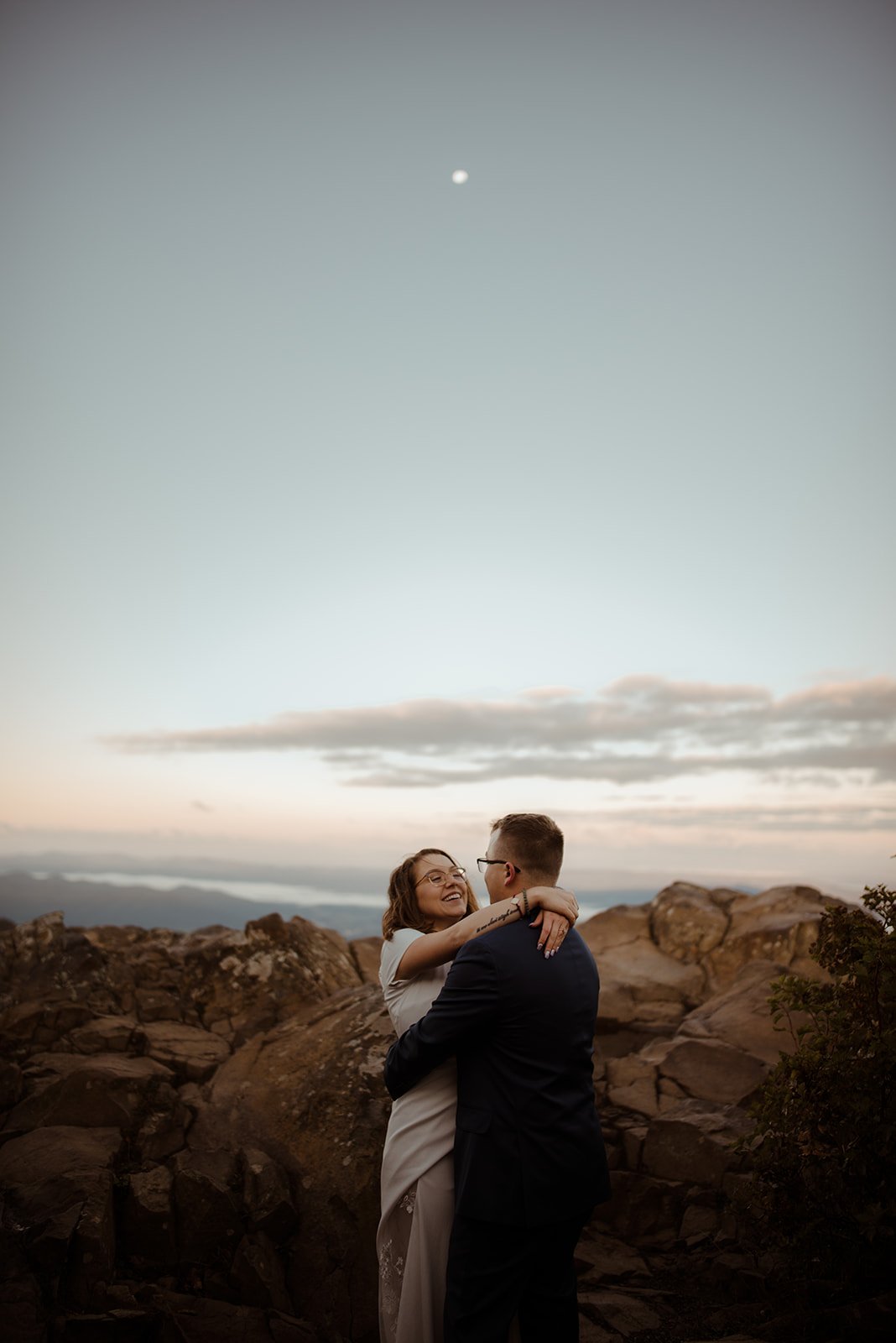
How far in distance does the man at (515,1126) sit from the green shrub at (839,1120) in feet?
4.54

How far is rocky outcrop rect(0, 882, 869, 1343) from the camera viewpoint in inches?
184

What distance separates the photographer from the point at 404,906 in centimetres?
439

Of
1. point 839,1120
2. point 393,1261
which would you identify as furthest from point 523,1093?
point 839,1120

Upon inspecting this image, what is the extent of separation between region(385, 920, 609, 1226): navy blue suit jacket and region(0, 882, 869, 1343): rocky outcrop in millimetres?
2203

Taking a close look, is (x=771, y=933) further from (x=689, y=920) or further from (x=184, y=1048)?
(x=184, y=1048)

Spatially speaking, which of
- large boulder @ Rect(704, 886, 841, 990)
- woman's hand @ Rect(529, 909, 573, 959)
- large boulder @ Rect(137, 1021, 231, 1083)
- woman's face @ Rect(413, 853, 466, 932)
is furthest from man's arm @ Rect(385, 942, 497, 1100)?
large boulder @ Rect(704, 886, 841, 990)

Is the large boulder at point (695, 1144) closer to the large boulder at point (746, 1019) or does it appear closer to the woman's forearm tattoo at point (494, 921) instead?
the large boulder at point (746, 1019)

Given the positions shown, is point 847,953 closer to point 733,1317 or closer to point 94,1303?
point 733,1317

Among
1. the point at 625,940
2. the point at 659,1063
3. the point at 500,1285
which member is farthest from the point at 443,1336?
the point at 625,940

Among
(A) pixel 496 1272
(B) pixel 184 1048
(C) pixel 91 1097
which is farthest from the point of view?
(B) pixel 184 1048

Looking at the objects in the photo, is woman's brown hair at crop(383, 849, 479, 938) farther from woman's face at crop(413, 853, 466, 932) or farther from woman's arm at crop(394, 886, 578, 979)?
woman's arm at crop(394, 886, 578, 979)

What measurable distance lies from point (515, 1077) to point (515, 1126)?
0.19 metres

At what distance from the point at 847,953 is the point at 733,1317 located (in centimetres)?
219

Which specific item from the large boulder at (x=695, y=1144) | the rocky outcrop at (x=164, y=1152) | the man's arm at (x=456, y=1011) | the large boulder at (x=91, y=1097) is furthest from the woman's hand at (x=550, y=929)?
the large boulder at (x=91, y=1097)
